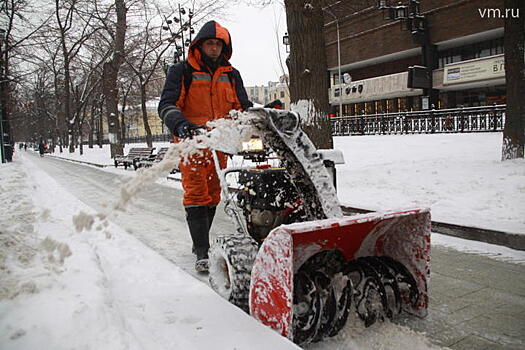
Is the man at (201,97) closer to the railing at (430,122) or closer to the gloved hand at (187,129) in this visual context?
the gloved hand at (187,129)

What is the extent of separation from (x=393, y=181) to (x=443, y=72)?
22849 millimetres

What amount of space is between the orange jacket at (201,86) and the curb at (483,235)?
2.92 m

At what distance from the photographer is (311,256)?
7.55ft

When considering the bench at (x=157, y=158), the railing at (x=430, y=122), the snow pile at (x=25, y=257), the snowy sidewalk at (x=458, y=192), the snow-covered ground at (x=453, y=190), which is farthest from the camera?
the railing at (x=430, y=122)

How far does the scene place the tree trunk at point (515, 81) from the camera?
341 inches

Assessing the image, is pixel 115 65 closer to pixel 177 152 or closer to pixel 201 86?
pixel 201 86

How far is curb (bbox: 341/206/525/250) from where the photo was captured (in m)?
4.06

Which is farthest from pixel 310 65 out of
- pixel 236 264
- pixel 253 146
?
pixel 236 264

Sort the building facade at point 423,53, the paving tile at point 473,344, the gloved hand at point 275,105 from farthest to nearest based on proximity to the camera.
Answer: the building facade at point 423,53 → the gloved hand at point 275,105 → the paving tile at point 473,344

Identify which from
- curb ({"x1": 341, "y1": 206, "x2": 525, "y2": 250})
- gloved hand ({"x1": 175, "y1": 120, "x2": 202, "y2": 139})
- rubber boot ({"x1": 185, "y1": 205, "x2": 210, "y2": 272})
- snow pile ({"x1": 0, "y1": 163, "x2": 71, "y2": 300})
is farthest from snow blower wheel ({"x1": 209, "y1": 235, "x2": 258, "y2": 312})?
curb ({"x1": 341, "y1": 206, "x2": 525, "y2": 250})

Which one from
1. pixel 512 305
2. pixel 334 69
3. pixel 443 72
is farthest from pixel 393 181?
pixel 334 69

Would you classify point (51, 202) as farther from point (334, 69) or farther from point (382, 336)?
point (334, 69)

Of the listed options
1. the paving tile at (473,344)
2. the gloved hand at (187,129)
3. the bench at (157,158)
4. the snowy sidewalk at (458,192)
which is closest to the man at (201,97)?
the gloved hand at (187,129)

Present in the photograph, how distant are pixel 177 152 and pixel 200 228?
1.02 m
